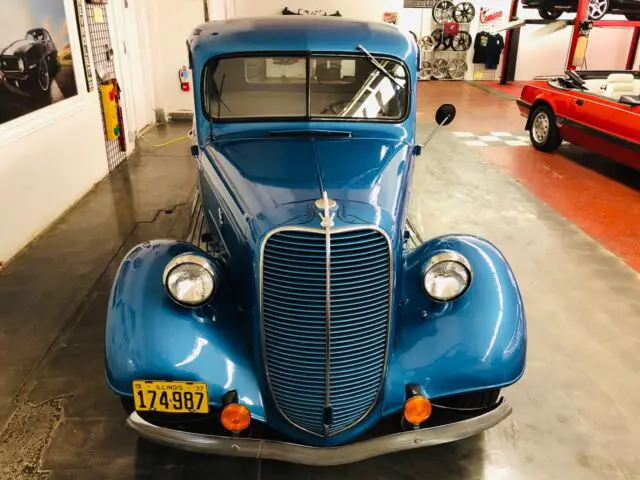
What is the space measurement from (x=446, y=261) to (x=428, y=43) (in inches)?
548

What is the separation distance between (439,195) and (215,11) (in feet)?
22.2

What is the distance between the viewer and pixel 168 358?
7.32 feet

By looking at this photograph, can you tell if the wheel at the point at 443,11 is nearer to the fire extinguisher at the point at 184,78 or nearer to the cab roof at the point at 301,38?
the fire extinguisher at the point at 184,78

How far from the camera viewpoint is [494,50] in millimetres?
14719

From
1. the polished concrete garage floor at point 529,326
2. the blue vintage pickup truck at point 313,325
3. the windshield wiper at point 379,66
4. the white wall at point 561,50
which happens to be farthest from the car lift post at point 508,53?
the blue vintage pickup truck at point 313,325

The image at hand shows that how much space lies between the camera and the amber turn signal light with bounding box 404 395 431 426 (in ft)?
7.27

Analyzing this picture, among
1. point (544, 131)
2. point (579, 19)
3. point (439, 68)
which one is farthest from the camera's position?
point (439, 68)

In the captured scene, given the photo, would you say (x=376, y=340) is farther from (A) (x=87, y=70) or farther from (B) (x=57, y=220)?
(A) (x=87, y=70)

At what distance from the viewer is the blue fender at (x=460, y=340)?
91.4 inches

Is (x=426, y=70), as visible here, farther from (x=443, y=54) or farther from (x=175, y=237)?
(x=175, y=237)

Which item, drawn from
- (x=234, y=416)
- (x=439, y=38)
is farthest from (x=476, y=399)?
(x=439, y=38)

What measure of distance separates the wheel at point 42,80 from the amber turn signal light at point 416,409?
15.2 ft

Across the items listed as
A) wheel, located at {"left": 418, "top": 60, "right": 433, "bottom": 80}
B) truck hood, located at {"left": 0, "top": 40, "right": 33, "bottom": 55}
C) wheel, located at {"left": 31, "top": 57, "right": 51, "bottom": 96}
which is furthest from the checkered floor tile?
wheel, located at {"left": 418, "top": 60, "right": 433, "bottom": 80}

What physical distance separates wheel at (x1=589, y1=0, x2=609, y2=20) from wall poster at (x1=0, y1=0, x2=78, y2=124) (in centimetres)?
864
